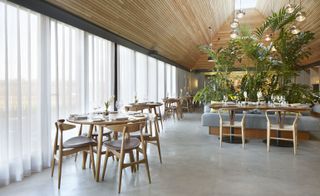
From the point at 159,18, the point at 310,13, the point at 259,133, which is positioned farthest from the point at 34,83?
the point at 310,13

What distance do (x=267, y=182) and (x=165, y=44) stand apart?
6.20 metres

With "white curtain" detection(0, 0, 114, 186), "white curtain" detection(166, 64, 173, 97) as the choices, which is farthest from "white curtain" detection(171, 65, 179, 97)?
"white curtain" detection(0, 0, 114, 186)

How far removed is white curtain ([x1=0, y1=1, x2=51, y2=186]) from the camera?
2.82 meters

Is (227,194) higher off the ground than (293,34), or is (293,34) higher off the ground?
(293,34)

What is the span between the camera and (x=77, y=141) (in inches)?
123

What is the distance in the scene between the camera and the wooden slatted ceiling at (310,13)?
663 cm

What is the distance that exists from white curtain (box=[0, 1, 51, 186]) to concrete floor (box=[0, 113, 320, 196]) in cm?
28

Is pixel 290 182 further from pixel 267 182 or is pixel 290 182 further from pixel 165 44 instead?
pixel 165 44

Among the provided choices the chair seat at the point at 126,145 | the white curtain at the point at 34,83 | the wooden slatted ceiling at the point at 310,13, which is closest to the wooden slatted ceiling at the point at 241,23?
the wooden slatted ceiling at the point at 310,13

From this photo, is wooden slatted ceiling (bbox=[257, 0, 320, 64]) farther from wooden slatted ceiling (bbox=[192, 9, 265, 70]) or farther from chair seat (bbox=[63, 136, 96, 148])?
chair seat (bbox=[63, 136, 96, 148])

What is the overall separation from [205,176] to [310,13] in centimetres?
691

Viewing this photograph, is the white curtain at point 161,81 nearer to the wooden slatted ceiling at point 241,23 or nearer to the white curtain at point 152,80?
the white curtain at point 152,80

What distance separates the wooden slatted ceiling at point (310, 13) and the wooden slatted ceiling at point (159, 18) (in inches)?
57.1

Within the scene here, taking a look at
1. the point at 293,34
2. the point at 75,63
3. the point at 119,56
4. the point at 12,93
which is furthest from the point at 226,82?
the point at 12,93
